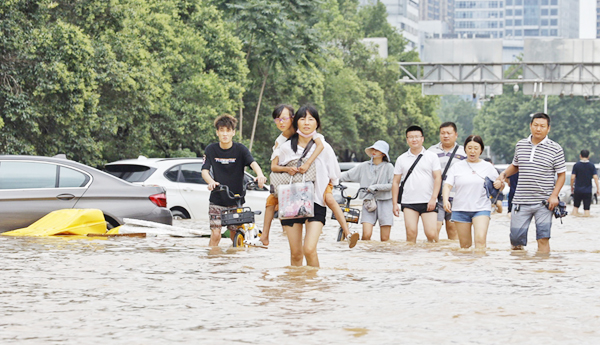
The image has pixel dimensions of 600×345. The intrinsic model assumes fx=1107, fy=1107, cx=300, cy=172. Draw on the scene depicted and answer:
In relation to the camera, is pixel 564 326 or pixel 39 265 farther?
pixel 39 265

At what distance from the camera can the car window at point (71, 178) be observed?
45.9 feet

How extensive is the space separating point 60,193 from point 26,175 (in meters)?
0.48

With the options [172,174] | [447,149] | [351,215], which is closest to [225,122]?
[447,149]

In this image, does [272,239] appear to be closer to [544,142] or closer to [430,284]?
[544,142]

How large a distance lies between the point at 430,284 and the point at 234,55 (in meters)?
28.7

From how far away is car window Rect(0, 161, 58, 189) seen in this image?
1374cm

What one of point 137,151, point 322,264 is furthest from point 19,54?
point 322,264

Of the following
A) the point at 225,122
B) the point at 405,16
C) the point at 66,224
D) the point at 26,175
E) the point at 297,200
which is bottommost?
the point at 66,224

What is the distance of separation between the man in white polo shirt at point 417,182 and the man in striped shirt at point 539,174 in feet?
5.90

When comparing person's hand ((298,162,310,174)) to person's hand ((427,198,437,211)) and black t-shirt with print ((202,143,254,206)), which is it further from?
person's hand ((427,198,437,211))

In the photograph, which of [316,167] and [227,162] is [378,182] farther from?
[316,167]

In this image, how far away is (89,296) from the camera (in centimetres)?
826

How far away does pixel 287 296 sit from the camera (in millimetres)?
8281

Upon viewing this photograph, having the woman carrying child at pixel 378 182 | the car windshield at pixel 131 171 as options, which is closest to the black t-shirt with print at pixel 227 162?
the woman carrying child at pixel 378 182
